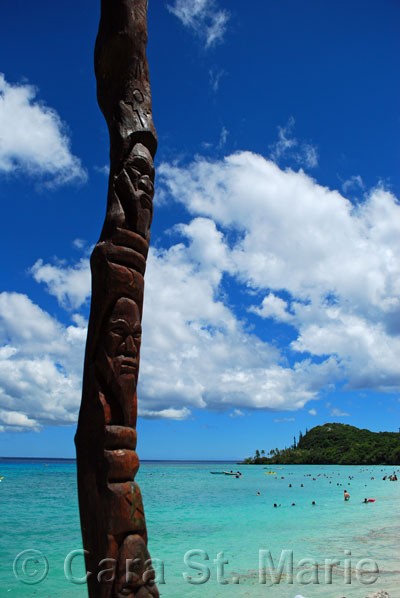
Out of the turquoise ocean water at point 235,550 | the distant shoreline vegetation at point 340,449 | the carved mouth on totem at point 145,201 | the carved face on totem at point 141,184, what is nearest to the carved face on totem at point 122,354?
the carved face on totem at point 141,184

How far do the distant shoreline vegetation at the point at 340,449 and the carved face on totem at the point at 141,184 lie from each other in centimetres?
9684

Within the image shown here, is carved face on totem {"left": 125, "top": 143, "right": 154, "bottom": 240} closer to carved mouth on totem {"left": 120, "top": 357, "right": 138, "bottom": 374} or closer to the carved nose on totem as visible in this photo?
the carved nose on totem

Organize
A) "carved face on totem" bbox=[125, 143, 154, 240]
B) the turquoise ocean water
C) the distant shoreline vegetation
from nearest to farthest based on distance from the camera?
1. "carved face on totem" bbox=[125, 143, 154, 240]
2. the turquoise ocean water
3. the distant shoreline vegetation

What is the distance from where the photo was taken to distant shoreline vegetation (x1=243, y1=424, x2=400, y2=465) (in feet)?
327

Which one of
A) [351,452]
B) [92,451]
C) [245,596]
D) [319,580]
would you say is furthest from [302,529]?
[351,452]

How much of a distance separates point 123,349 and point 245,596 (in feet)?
29.2

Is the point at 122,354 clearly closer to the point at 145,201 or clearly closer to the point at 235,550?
the point at 145,201

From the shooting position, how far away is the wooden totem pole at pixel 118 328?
3523 millimetres

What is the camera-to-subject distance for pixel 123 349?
12.8 ft

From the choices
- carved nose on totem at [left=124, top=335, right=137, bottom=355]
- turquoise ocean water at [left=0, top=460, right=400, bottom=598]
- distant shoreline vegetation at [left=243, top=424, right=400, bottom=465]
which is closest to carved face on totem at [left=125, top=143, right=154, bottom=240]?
carved nose on totem at [left=124, top=335, right=137, bottom=355]

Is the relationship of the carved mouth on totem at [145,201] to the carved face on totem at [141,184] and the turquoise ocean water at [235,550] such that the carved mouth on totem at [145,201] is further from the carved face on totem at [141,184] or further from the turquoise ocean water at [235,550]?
the turquoise ocean water at [235,550]

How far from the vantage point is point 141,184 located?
4.34m

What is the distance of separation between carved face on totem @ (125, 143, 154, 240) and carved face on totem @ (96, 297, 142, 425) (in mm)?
693

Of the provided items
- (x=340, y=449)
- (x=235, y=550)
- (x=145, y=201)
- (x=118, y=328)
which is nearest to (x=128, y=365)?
(x=118, y=328)
